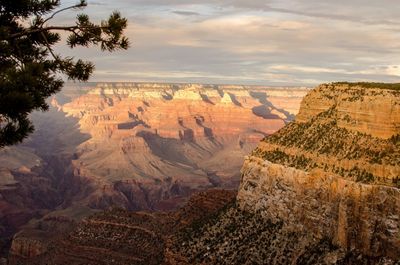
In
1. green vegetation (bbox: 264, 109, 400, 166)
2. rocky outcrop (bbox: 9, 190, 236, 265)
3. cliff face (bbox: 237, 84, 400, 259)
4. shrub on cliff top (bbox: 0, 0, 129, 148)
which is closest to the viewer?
shrub on cliff top (bbox: 0, 0, 129, 148)

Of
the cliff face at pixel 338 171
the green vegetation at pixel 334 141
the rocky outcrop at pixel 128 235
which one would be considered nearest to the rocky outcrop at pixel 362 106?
the cliff face at pixel 338 171

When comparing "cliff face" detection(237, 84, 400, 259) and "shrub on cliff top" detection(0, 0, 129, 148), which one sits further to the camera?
"cliff face" detection(237, 84, 400, 259)

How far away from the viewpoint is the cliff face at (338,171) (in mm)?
39562

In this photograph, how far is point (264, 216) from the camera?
50906mm

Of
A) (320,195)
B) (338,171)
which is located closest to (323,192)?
(320,195)

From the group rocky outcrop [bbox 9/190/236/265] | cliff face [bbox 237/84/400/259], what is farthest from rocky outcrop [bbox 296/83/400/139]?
rocky outcrop [bbox 9/190/236/265]

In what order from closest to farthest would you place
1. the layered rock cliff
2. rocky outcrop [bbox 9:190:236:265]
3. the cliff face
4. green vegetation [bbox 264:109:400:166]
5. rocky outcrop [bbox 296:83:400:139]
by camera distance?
the cliff face, the layered rock cliff, green vegetation [bbox 264:109:400:166], rocky outcrop [bbox 296:83:400:139], rocky outcrop [bbox 9:190:236:265]

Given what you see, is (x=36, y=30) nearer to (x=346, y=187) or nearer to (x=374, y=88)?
(x=346, y=187)

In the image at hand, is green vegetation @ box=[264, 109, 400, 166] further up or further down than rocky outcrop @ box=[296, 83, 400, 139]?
further down

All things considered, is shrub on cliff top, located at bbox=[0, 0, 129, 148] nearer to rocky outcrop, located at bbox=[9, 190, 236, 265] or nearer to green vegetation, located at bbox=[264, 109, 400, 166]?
green vegetation, located at bbox=[264, 109, 400, 166]

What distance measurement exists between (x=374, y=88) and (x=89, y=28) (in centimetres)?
3082

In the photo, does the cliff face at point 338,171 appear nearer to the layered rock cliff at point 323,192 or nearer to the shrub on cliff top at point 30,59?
the layered rock cliff at point 323,192

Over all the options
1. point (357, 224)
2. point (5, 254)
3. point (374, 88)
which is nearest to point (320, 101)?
point (374, 88)

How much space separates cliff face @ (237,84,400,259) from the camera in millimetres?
39562
